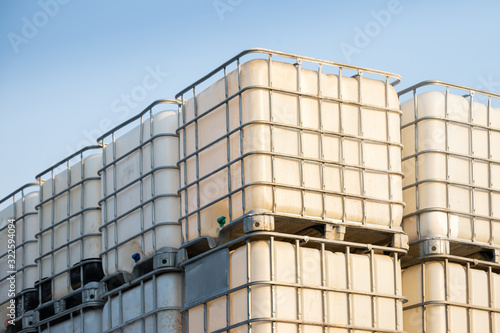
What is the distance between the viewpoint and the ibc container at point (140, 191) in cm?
2534

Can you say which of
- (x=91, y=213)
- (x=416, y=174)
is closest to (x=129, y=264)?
(x=91, y=213)

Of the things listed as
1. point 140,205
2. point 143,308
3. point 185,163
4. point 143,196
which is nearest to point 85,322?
point 143,308

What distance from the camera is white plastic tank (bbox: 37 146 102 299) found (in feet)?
93.8

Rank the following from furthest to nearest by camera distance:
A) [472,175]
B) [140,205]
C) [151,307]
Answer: [140,205] < [472,175] < [151,307]

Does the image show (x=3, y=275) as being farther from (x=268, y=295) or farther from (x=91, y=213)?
(x=268, y=295)

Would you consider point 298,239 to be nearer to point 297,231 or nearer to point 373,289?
point 297,231

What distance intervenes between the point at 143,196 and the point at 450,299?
23.4 feet

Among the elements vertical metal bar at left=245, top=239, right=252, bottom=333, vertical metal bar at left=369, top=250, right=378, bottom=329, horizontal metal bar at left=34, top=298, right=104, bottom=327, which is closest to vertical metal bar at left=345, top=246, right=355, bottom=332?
vertical metal bar at left=369, top=250, right=378, bottom=329

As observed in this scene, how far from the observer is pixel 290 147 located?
23.3 meters

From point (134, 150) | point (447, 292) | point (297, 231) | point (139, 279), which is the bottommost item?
point (447, 292)

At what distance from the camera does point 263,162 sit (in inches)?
902

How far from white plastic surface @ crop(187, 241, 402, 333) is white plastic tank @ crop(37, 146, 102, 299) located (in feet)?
18.4

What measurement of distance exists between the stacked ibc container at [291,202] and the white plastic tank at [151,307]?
72 cm

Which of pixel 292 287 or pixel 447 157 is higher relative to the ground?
pixel 447 157
